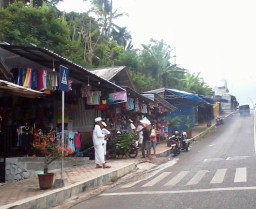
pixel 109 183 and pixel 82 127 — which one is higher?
pixel 82 127

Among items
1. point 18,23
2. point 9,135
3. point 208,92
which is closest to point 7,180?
point 9,135

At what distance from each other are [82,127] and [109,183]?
5.68 m

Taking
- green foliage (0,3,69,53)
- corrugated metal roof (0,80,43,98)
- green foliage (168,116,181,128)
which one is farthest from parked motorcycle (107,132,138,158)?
green foliage (168,116,181,128)

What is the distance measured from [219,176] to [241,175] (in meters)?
0.61

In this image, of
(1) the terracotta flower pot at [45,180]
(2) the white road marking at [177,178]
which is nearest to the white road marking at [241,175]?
(2) the white road marking at [177,178]

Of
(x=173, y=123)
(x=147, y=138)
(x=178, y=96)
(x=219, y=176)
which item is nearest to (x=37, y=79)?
(x=219, y=176)

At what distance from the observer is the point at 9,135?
41.9 ft

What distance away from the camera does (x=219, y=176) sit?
34.4 ft

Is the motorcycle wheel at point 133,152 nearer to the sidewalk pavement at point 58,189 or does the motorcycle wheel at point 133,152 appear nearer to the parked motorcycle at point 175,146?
the sidewalk pavement at point 58,189

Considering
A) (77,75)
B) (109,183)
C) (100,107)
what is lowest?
(109,183)

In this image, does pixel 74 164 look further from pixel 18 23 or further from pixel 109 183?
pixel 18 23

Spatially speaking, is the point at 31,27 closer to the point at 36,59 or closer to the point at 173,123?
the point at 36,59

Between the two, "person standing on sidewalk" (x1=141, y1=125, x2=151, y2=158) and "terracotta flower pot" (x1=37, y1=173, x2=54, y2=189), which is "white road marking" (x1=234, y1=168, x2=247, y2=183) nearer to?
"terracotta flower pot" (x1=37, y1=173, x2=54, y2=189)

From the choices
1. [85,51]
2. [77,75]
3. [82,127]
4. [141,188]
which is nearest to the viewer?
[141,188]
